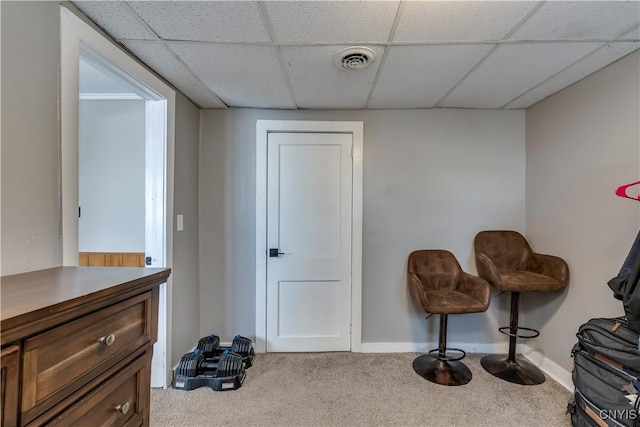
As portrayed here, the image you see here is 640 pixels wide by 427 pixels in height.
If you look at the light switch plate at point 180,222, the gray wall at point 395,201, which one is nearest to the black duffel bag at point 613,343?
the gray wall at point 395,201

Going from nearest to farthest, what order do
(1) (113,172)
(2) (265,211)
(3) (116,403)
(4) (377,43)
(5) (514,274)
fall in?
(3) (116,403)
(4) (377,43)
(5) (514,274)
(1) (113,172)
(2) (265,211)

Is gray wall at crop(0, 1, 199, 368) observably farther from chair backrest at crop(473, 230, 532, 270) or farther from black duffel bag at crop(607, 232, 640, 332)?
chair backrest at crop(473, 230, 532, 270)

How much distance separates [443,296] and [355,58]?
1.90 metres

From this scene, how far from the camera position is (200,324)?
8.84 ft

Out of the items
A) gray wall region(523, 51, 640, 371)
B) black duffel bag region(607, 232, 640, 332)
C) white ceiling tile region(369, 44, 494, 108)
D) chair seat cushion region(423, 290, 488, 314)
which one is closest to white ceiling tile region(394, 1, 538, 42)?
white ceiling tile region(369, 44, 494, 108)

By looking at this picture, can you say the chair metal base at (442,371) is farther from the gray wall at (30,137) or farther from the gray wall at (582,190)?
the gray wall at (30,137)

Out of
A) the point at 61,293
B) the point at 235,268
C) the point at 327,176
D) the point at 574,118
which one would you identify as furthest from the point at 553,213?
the point at 61,293

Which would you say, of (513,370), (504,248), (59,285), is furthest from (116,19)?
(513,370)

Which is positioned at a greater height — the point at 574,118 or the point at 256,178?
the point at 574,118

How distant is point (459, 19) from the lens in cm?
142

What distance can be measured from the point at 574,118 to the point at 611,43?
624 mm

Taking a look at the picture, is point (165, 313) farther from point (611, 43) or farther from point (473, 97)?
point (611, 43)

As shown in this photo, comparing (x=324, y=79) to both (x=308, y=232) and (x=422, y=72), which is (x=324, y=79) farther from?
(x=308, y=232)

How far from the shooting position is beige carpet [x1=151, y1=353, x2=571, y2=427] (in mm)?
1814
